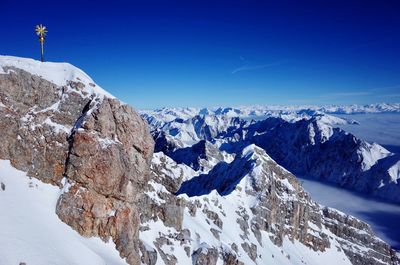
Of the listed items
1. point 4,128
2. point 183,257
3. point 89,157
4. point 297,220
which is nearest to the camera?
point 4,128

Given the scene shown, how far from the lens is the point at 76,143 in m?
63.2

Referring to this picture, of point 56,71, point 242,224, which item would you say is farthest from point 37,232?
point 242,224

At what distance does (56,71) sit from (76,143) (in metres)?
15.6

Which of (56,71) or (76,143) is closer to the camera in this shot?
(76,143)

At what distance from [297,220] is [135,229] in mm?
124076

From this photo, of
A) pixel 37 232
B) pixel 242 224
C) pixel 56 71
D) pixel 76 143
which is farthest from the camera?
pixel 242 224

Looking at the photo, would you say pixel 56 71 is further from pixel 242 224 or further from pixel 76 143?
pixel 242 224

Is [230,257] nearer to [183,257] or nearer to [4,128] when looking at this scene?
[183,257]

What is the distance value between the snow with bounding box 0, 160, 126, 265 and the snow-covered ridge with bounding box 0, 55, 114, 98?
16.9 meters

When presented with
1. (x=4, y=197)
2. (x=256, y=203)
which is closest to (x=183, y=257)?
(x=4, y=197)

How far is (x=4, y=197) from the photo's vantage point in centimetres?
5303

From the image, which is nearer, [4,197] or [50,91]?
[4,197]

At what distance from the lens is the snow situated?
149 feet

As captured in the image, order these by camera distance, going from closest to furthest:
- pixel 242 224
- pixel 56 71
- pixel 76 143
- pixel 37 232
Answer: pixel 37 232 < pixel 76 143 < pixel 56 71 < pixel 242 224
